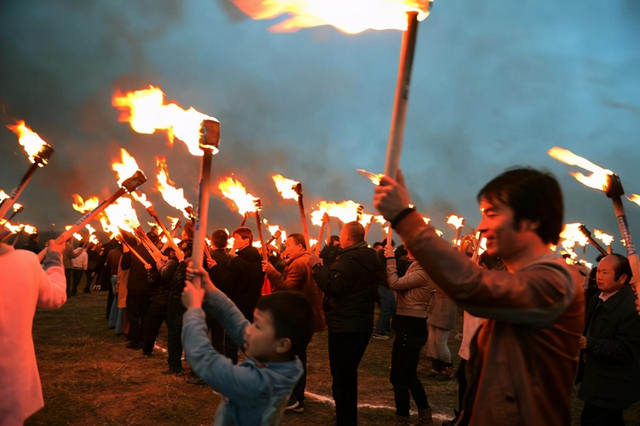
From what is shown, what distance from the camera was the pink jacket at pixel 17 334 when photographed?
10.4 feet

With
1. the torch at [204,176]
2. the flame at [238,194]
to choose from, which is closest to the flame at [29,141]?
the torch at [204,176]

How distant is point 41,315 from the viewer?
1462cm

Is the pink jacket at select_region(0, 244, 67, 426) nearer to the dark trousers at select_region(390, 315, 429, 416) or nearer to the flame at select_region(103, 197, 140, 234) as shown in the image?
the flame at select_region(103, 197, 140, 234)

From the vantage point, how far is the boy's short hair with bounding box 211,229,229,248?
8309 mm

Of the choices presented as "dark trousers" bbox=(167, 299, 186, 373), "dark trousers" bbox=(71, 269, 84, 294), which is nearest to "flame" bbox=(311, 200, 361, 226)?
"dark trousers" bbox=(167, 299, 186, 373)

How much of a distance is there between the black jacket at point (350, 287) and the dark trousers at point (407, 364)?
0.84m

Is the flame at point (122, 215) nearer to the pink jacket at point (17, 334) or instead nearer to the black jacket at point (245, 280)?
the black jacket at point (245, 280)

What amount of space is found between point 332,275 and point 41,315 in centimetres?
1256

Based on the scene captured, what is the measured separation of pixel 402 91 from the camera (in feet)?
6.39

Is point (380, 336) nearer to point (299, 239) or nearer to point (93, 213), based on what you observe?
point (299, 239)

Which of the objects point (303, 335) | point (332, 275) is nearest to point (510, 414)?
point (303, 335)

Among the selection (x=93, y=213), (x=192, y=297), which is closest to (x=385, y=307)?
(x=93, y=213)

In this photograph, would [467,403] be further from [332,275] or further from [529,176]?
[332,275]

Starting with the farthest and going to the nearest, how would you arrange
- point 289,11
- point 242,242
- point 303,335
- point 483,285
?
point 242,242 < point 303,335 < point 289,11 < point 483,285
